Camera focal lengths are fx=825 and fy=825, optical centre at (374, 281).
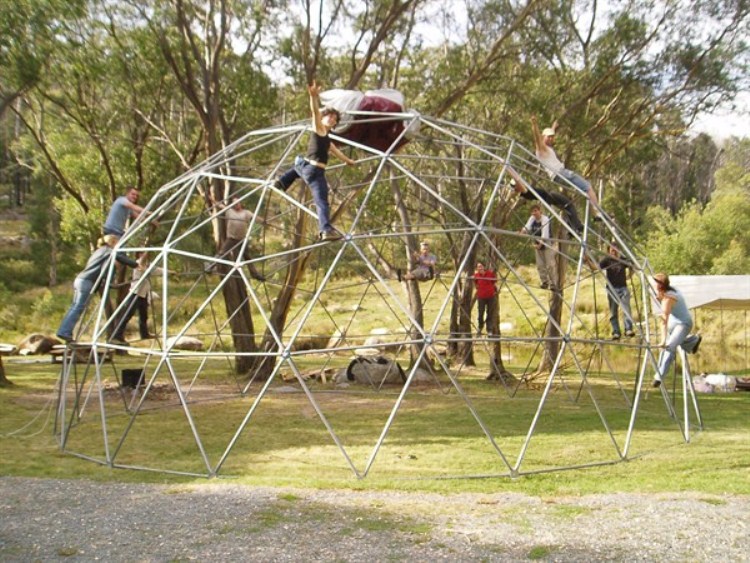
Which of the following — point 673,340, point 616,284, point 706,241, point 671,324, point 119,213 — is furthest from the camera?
point 706,241

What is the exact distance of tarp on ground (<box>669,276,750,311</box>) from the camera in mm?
20484

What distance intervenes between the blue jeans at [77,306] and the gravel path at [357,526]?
11.3 ft

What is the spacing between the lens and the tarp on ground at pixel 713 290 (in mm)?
20484

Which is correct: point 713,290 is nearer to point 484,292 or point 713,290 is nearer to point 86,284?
point 484,292

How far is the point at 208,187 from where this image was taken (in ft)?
62.3

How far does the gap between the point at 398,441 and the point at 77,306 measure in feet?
15.4

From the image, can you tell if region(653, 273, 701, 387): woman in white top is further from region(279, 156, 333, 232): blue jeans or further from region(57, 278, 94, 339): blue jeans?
region(57, 278, 94, 339): blue jeans

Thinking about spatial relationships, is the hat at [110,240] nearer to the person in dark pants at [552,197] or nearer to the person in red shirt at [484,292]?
the person in dark pants at [552,197]

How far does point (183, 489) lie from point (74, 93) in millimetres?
18242

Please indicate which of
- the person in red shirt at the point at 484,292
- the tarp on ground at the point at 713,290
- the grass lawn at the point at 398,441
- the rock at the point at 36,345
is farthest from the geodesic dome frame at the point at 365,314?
the rock at the point at 36,345

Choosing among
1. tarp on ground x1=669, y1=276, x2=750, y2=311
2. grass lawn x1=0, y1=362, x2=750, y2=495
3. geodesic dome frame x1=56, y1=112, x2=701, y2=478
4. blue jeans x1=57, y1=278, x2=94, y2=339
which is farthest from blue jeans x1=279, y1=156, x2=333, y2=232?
tarp on ground x1=669, y1=276, x2=750, y2=311

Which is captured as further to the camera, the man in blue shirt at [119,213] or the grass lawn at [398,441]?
the man in blue shirt at [119,213]

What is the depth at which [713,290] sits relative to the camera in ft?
67.9

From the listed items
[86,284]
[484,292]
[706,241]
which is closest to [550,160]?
[86,284]
